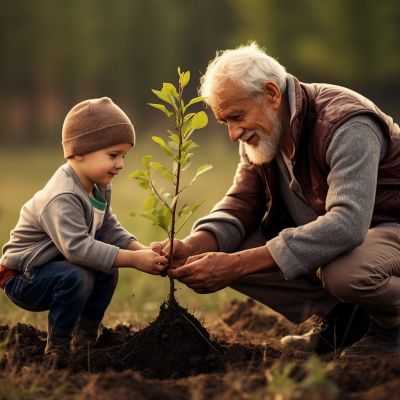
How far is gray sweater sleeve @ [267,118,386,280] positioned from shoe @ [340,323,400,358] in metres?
0.62

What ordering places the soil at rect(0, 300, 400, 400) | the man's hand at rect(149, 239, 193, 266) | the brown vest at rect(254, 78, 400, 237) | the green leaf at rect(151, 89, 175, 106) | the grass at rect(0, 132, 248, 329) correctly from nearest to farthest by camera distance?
the soil at rect(0, 300, 400, 400), the green leaf at rect(151, 89, 175, 106), the brown vest at rect(254, 78, 400, 237), the man's hand at rect(149, 239, 193, 266), the grass at rect(0, 132, 248, 329)

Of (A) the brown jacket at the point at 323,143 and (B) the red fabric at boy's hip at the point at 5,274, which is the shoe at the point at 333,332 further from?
(B) the red fabric at boy's hip at the point at 5,274

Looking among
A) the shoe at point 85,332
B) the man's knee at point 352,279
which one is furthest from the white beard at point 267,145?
the shoe at point 85,332

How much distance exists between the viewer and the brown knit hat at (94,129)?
4723 millimetres

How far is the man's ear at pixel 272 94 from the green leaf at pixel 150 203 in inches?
37.1

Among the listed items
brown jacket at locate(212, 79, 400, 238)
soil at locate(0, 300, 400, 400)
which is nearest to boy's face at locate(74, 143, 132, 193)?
soil at locate(0, 300, 400, 400)

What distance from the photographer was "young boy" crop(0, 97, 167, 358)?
15.0 ft

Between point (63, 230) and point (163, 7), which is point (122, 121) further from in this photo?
point (163, 7)

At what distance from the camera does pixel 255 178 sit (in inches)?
221

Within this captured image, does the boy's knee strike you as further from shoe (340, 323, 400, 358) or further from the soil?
shoe (340, 323, 400, 358)

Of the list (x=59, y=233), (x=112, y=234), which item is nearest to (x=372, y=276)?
(x=112, y=234)

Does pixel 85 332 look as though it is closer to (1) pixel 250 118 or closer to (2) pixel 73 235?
(2) pixel 73 235

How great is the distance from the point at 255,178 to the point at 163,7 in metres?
41.5

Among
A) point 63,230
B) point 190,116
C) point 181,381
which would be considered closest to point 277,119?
point 190,116
